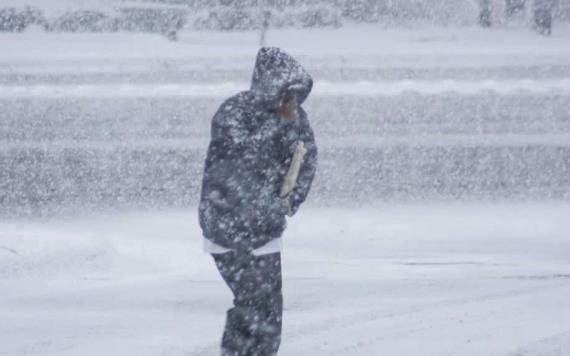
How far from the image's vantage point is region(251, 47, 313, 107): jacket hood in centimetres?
413

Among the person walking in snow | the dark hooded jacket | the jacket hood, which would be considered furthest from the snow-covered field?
the jacket hood

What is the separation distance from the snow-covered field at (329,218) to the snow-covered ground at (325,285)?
18 millimetres

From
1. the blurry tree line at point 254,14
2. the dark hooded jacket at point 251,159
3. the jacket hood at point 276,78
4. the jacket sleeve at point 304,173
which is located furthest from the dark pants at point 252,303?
the blurry tree line at point 254,14

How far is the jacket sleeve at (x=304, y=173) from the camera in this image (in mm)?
4254

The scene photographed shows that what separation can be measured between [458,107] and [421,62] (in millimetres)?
6570

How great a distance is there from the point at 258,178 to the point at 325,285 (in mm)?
2646

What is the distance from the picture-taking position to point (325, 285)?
6.73m

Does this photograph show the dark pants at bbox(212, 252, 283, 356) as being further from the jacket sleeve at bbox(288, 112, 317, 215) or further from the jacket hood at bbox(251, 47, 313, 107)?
the jacket hood at bbox(251, 47, 313, 107)

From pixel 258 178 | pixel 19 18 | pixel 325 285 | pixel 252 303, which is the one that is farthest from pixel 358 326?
pixel 19 18

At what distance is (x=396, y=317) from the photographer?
6.00 metres

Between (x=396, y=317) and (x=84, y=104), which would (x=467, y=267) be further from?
(x=84, y=104)

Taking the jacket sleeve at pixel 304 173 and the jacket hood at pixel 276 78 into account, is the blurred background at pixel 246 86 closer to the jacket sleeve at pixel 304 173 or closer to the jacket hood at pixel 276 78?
the jacket sleeve at pixel 304 173

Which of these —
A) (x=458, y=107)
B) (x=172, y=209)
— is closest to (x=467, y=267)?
(x=172, y=209)

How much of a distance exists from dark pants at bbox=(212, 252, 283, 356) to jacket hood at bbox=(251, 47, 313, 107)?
67 centimetres
